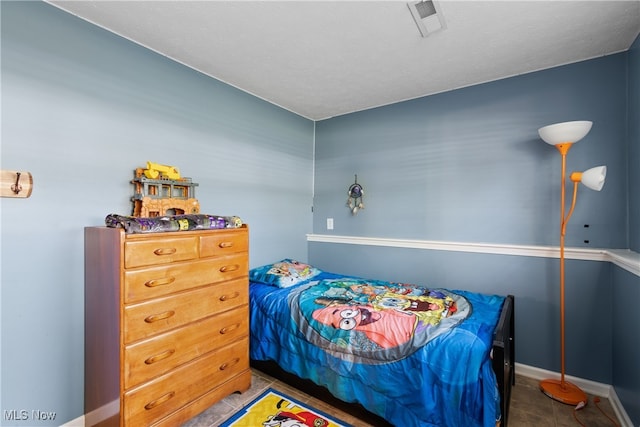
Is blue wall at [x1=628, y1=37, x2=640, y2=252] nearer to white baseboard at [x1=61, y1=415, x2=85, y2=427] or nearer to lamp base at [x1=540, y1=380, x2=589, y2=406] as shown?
lamp base at [x1=540, y1=380, x2=589, y2=406]

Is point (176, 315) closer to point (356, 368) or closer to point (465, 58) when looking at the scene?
point (356, 368)

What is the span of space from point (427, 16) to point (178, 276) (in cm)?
217

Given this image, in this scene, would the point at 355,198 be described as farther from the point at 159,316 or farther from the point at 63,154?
the point at 63,154

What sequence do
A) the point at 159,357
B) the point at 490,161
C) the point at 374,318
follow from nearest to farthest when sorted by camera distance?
the point at 159,357 < the point at 374,318 < the point at 490,161

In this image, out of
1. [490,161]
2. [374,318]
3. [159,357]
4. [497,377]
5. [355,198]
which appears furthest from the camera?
[355,198]

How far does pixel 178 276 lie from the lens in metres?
1.65

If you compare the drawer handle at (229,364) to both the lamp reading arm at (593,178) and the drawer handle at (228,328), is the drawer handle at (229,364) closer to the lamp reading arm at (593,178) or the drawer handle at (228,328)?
the drawer handle at (228,328)

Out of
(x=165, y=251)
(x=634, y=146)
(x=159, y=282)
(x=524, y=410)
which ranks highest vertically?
(x=634, y=146)

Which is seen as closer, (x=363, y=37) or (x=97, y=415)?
(x=97, y=415)

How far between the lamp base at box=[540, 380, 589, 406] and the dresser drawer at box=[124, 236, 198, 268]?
8.98ft

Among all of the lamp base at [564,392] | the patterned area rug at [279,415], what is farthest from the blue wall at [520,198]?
the patterned area rug at [279,415]

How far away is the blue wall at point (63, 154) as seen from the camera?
4.91 feet

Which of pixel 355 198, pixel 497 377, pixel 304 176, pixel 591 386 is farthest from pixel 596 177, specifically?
pixel 304 176

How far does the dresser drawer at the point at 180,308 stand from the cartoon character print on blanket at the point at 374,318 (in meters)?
0.44
